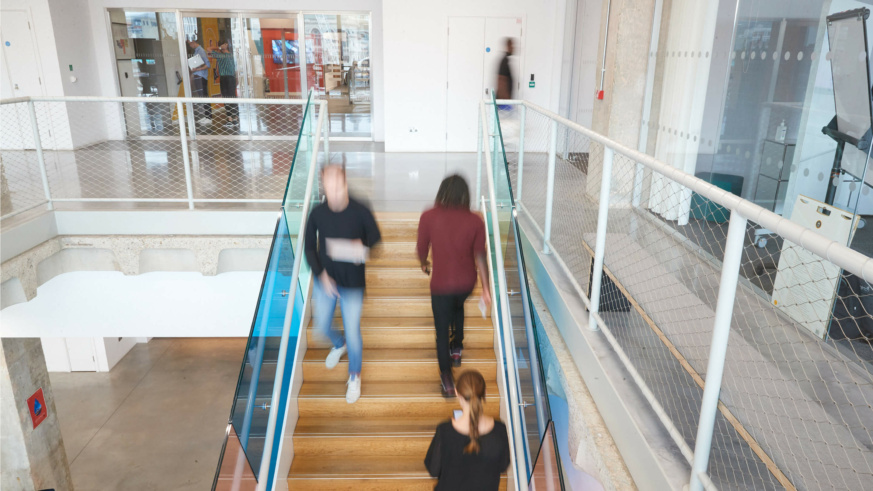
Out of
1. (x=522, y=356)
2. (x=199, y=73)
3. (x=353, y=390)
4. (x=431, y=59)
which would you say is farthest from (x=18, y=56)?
(x=522, y=356)

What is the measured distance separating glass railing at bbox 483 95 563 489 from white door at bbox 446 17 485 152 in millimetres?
5358

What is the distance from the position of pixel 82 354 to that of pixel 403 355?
934 centimetres

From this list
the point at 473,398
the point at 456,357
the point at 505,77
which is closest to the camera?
the point at 473,398

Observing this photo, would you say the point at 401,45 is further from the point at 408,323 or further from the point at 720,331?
the point at 720,331

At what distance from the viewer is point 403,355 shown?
463 centimetres

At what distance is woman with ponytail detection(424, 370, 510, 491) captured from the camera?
8.52 feet

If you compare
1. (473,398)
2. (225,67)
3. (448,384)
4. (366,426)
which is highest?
(225,67)

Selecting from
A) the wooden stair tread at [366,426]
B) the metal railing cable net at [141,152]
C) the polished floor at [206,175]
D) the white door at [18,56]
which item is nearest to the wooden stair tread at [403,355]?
the wooden stair tread at [366,426]

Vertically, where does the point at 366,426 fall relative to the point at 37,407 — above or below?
above

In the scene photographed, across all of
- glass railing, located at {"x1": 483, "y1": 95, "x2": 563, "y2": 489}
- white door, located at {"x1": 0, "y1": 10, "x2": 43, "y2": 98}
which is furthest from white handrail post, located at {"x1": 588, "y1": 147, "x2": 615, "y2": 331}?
white door, located at {"x1": 0, "y1": 10, "x2": 43, "y2": 98}

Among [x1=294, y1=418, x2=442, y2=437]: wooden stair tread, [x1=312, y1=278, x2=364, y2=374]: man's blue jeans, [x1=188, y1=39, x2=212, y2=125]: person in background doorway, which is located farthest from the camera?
[x1=188, y1=39, x2=212, y2=125]: person in background doorway

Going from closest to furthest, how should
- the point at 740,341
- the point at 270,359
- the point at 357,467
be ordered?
the point at 740,341 → the point at 270,359 → the point at 357,467

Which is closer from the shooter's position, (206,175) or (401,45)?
(206,175)

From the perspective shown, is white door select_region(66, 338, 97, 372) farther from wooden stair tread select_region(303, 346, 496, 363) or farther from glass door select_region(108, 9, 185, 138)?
wooden stair tread select_region(303, 346, 496, 363)
